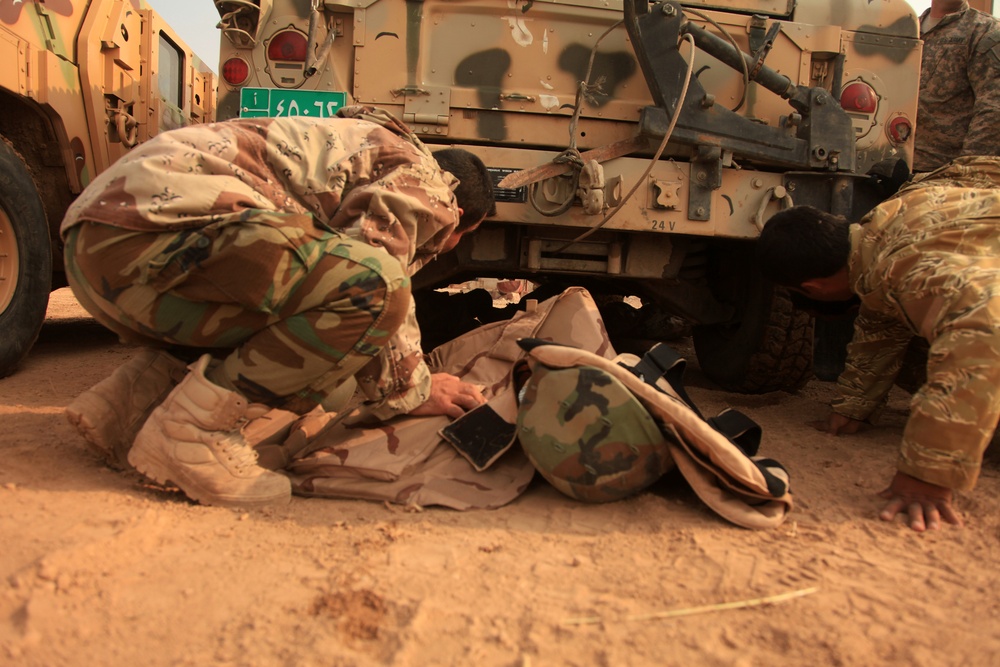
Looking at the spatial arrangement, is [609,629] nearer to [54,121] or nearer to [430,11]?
[430,11]

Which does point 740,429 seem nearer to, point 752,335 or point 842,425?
point 842,425

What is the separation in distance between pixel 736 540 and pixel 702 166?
1.86 metres

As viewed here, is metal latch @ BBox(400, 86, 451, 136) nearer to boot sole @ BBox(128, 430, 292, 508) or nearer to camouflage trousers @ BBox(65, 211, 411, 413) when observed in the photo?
camouflage trousers @ BBox(65, 211, 411, 413)

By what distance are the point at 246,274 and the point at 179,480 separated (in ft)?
1.77

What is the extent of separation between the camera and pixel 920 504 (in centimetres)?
197

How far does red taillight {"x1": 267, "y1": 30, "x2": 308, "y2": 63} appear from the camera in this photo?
3.35 meters

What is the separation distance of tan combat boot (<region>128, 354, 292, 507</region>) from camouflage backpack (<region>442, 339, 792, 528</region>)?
2.34 ft

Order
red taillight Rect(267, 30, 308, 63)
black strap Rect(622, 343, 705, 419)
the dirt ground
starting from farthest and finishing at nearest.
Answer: red taillight Rect(267, 30, 308, 63), black strap Rect(622, 343, 705, 419), the dirt ground

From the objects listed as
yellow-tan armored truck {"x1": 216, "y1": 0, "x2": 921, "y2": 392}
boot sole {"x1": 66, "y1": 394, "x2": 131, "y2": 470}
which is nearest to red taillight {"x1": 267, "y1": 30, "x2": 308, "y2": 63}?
yellow-tan armored truck {"x1": 216, "y1": 0, "x2": 921, "y2": 392}

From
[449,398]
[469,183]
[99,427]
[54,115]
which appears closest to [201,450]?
[99,427]

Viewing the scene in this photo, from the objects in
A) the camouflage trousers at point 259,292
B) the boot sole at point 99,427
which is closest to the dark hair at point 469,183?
the camouflage trousers at point 259,292

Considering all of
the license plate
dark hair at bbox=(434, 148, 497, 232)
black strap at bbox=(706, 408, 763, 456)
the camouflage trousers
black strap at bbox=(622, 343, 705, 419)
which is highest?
the license plate

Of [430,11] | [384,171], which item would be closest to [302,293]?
[384,171]

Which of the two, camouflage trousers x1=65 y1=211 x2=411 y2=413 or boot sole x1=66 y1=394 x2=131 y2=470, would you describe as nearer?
camouflage trousers x1=65 y1=211 x2=411 y2=413
